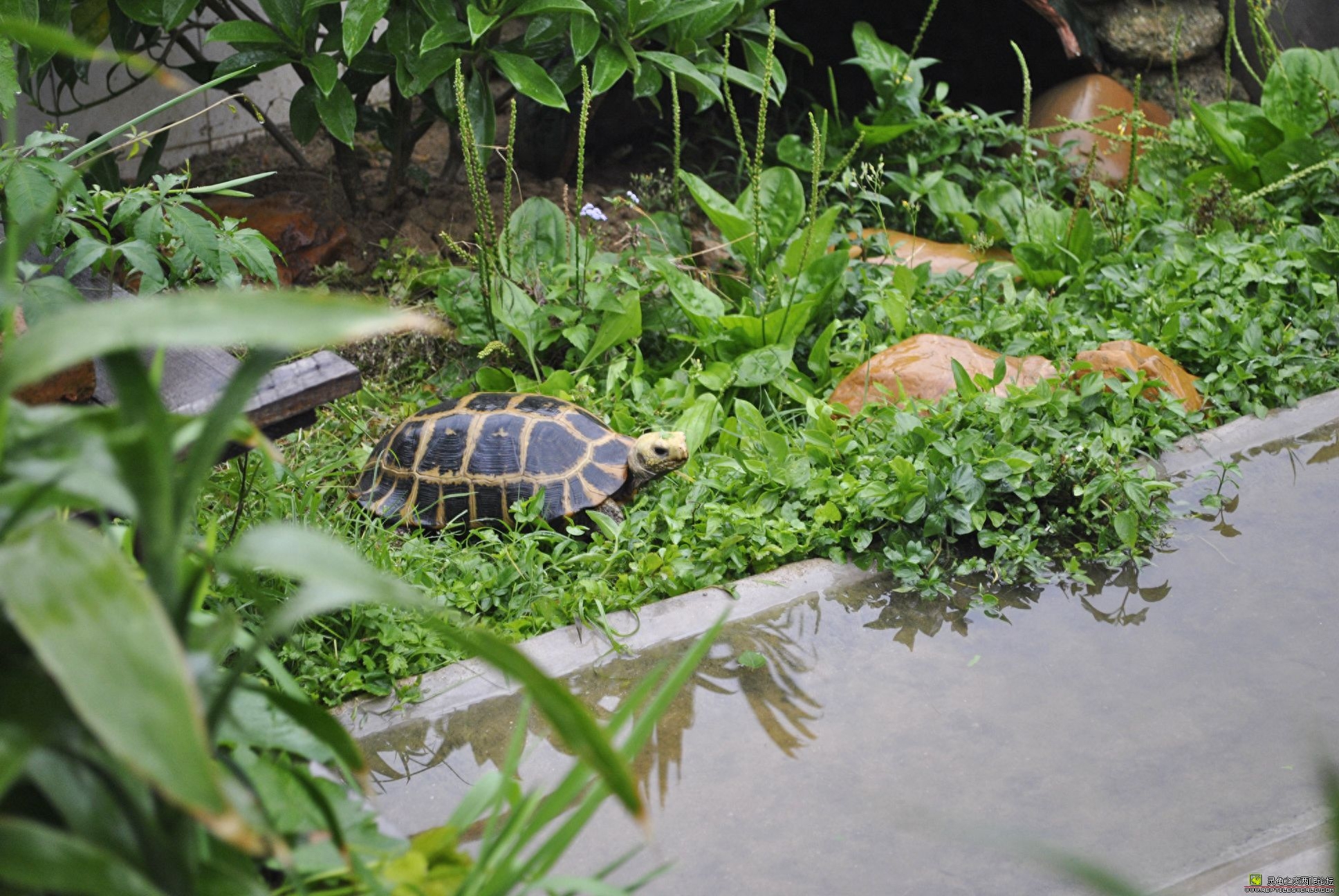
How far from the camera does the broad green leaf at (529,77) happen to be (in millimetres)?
3781

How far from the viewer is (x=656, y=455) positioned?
10.1 ft

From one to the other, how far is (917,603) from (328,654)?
1.43 meters

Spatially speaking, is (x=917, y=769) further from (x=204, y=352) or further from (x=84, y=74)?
(x=84, y=74)

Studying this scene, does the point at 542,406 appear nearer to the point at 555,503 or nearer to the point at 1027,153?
the point at 555,503

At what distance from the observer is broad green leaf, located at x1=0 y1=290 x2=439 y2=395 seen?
74cm

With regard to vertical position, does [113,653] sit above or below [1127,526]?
above

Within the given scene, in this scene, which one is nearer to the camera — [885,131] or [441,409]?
[441,409]

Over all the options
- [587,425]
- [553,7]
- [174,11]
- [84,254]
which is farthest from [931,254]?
[84,254]

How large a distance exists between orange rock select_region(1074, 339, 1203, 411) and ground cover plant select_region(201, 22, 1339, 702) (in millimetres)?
86

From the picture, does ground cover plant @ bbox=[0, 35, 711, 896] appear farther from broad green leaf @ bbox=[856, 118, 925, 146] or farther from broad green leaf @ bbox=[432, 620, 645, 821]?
broad green leaf @ bbox=[856, 118, 925, 146]

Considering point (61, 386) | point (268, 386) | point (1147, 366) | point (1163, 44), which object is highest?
point (61, 386)

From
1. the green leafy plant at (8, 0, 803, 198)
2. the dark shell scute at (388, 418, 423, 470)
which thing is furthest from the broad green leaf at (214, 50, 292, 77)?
the dark shell scute at (388, 418, 423, 470)

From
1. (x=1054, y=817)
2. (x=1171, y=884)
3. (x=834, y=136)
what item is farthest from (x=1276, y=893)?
(x=834, y=136)

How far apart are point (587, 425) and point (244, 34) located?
5.82 ft
